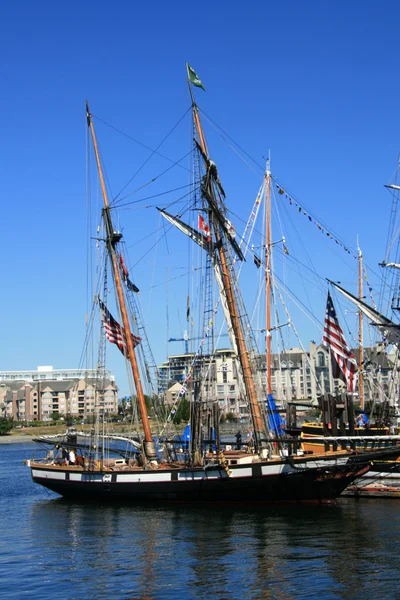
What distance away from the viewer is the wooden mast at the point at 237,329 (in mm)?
49406

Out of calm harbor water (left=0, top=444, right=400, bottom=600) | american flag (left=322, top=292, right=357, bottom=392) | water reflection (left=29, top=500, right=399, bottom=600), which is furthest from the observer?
american flag (left=322, top=292, right=357, bottom=392)

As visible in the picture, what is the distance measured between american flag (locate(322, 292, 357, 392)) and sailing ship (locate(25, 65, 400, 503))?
8163mm

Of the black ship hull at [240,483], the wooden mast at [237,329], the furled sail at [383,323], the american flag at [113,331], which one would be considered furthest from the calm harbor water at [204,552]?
→ the furled sail at [383,323]

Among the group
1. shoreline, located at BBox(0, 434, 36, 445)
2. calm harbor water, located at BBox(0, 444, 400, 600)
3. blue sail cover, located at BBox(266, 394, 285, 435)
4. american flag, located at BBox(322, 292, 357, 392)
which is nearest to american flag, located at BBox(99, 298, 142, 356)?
blue sail cover, located at BBox(266, 394, 285, 435)

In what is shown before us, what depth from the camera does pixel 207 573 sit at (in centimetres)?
2948

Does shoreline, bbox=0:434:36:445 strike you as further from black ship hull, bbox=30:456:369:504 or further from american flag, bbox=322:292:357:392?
black ship hull, bbox=30:456:369:504

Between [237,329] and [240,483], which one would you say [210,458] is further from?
[237,329]

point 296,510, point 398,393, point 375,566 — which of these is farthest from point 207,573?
point 398,393

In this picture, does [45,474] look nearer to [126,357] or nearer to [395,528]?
[126,357]

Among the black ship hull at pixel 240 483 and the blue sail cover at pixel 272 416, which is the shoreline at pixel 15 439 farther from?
the black ship hull at pixel 240 483

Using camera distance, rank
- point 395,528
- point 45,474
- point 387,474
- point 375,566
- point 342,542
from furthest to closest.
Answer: point 45,474
point 387,474
point 395,528
point 342,542
point 375,566

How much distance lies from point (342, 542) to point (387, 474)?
57.5ft

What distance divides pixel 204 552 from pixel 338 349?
91.1 feet

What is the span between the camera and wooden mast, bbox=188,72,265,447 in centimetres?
4941
